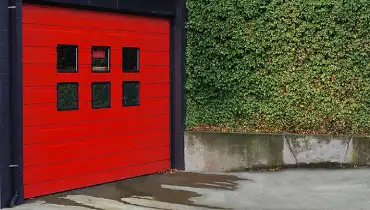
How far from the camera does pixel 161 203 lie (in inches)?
281

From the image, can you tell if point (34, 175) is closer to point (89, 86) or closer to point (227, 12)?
point (89, 86)

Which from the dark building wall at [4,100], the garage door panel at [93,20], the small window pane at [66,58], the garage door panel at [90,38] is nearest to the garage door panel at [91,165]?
the dark building wall at [4,100]

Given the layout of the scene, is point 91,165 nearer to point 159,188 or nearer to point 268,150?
point 159,188

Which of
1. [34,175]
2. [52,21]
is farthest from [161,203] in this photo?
[52,21]

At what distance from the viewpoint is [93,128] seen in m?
8.07

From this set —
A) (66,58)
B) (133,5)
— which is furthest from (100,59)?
(133,5)

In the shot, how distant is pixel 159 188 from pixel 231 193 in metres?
1.01

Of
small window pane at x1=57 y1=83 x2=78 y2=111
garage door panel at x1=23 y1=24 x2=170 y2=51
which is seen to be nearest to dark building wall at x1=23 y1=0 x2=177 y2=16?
garage door panel at x1=23 y1=24 x2=170 y2=51

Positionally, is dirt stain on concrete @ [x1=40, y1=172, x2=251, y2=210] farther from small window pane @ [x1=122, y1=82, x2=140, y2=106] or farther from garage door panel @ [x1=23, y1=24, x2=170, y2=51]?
garage door panel @ [x1=23, y1=24, x2=170, y2=51]

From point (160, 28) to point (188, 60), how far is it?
27.5 inches

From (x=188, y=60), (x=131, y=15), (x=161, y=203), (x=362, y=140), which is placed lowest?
(x=161, y=203)

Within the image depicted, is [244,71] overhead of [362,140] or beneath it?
overhead

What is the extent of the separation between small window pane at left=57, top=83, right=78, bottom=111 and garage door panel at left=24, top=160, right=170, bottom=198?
97cm

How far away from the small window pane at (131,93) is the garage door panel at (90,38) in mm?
574
